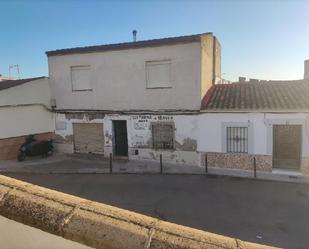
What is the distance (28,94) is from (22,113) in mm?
1171

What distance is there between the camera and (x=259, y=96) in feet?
51.2

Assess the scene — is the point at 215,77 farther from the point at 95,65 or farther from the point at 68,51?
the point at 68,51

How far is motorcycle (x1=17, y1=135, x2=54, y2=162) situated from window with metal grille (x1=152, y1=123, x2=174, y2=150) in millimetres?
6599

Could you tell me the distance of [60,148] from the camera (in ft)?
65.0

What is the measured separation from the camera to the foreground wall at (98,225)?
1.43m

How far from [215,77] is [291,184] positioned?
328 inches

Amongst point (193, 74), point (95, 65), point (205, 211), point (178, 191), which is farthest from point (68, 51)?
point (205, 211)

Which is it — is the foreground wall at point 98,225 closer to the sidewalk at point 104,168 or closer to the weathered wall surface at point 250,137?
the sidewalk at point 104,168

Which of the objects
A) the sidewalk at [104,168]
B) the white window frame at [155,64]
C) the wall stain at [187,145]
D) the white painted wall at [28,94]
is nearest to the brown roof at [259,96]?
the wall stain at [187,145]

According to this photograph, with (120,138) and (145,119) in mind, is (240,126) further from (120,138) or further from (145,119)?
(120,138)

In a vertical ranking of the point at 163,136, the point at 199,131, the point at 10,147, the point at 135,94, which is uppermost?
the point at 135,94

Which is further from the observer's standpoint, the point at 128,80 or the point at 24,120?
the point at 24,120

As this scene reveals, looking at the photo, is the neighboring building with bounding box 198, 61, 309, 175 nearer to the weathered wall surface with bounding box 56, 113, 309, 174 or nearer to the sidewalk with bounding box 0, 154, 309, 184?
the weathered wall surface with bounding box 56, 113, 309, 174

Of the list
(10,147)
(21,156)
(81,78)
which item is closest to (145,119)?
(81,78)
